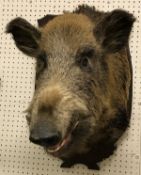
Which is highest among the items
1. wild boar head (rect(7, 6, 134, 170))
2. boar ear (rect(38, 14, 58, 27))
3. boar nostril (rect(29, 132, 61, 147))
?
boar ear (rect(38, 14, 58, 27))

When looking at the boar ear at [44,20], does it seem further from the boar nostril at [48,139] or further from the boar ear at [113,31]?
the boar nostril at [48,139]

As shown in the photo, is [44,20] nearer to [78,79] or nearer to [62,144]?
[78,79]

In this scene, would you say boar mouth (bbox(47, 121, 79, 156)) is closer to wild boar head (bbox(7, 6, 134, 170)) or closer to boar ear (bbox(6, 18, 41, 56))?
wild boar head (bbox(7, 6, 134, 170))

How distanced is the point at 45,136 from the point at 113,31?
14.9 inches

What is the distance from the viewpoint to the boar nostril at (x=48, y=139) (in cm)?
98

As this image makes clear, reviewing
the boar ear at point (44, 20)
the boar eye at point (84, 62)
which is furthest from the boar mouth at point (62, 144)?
the boar ear at point (44, 20)

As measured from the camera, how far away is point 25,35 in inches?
50.1

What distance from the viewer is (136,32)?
1396mm

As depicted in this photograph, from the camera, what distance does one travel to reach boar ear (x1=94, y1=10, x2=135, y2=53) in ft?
3.89

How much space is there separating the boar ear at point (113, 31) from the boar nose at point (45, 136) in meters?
0.32

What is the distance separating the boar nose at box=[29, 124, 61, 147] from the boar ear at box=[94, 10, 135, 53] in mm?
325

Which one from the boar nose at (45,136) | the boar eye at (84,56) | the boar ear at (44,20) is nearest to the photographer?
the boar nose at (45,136)

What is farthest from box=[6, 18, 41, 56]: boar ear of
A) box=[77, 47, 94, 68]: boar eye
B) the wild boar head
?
box=[77, 47, 94, 68]: boar eye

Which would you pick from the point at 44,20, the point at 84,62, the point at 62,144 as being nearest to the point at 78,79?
the point at 84,62
